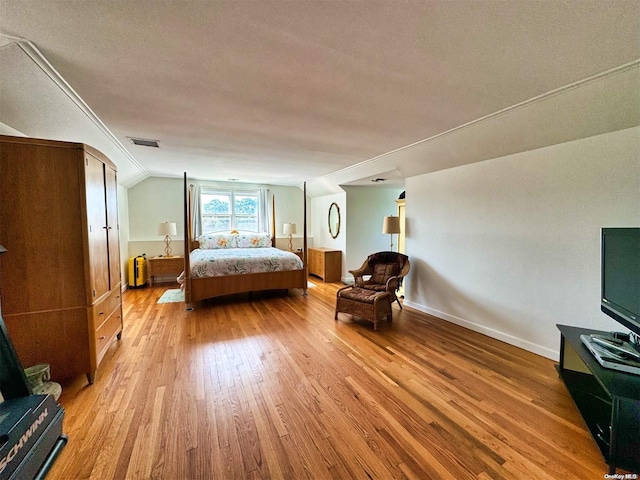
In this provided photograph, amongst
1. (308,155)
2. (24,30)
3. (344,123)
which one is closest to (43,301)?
(24,30)

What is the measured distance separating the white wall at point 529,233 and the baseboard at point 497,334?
11 mm

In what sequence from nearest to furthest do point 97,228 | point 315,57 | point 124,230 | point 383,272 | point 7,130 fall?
1. point 315,57
2. point 7,130
3. point 97,228
4. point 383,272
5. point 124,230

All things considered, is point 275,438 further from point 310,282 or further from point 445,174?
point 310,282

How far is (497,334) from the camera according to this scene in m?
3.11

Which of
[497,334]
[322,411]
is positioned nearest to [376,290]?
[497,334]

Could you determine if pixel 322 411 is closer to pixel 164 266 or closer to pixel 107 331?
pixel 107 331

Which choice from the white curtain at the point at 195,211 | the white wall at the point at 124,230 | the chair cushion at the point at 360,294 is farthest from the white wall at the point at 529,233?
the white wall at the point at 124,230

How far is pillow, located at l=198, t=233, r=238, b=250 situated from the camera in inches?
238

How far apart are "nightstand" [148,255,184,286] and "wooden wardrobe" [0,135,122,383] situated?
3.71m

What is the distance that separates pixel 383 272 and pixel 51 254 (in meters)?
3.73

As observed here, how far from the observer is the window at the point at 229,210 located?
657 cm

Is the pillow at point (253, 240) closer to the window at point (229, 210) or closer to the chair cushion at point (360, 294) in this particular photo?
the window at point (229, 210)

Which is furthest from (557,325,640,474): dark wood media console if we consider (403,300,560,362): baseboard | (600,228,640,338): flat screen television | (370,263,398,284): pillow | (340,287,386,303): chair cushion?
(370,263,398,284): pillow

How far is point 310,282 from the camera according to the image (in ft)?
20.4
